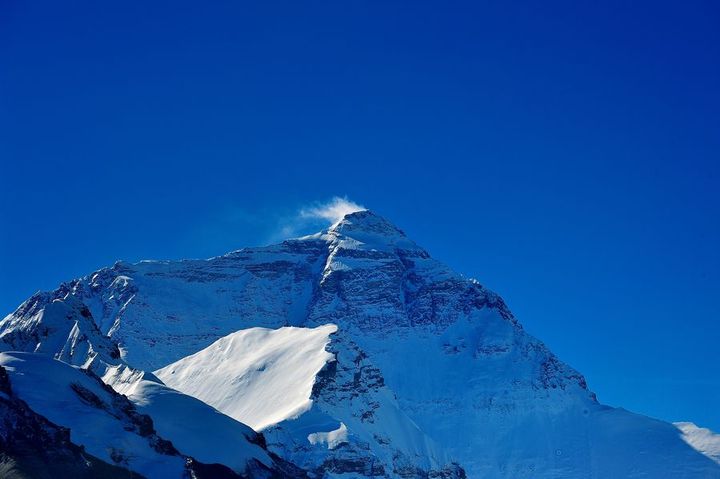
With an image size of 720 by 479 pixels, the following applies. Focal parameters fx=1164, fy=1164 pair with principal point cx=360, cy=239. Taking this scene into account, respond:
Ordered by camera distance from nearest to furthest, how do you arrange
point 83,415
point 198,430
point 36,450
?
point 36,450 < point 83,415 < point 198,430

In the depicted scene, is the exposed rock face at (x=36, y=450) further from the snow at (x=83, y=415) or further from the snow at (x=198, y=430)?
the snow at (x=198, y=430)

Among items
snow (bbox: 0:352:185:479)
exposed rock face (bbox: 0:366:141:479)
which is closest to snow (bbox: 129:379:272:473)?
snow (bbox: 0:352:185:479)

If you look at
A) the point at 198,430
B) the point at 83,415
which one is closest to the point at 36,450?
the point at 83,415

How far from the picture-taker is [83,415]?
128 meters

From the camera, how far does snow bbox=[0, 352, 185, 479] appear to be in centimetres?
12306

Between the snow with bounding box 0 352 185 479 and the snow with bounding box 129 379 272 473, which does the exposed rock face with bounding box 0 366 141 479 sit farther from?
the snow with bounding box 129 379 272 473

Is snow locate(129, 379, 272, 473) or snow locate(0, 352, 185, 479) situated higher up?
snow locate(129, 379, 272, 473)

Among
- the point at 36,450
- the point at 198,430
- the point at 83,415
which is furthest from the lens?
the point at 198,430

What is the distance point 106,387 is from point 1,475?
39528 mm

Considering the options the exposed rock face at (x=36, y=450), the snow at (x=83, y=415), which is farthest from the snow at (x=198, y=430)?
the exposed rock face at (x=36, y=450)

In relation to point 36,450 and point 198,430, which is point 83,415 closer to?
point 36,450

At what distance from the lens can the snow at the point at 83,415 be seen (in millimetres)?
123062

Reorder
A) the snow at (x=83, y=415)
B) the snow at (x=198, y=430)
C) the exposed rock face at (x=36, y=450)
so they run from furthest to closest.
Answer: the snow at (x=198, y=430)
the snow at (x=83, y=415)
the exposed rock face at (x=36, y=450)

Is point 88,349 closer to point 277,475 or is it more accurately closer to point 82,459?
point 277,475
